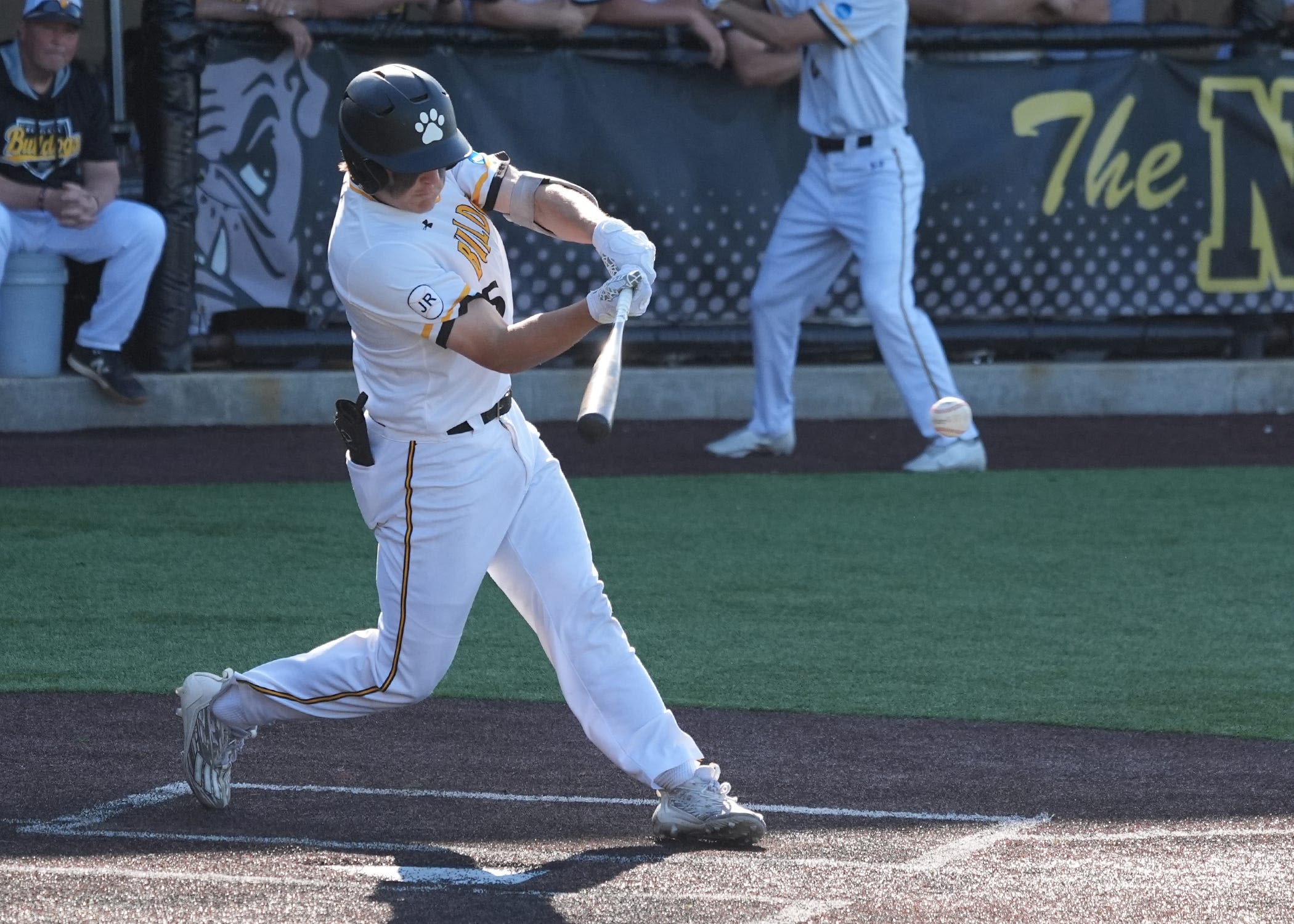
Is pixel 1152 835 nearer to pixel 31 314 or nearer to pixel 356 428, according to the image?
pixel 356 428

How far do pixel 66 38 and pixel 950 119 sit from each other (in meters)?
4.32

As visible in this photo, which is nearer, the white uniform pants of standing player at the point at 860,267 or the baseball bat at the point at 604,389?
the baseball bat at the point at 604,389

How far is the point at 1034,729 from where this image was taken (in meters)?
4.80

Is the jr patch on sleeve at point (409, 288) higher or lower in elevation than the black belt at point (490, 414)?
higher

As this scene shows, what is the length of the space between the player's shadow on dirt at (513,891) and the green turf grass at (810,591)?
1336 millimetres

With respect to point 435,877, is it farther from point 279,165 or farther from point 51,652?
point 279,165

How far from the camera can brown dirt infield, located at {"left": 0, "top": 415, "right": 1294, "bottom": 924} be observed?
339 centimetres

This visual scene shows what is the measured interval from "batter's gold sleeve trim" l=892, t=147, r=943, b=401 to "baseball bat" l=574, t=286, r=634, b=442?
182 inches

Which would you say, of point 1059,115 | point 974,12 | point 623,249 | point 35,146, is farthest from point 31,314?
point 623,249

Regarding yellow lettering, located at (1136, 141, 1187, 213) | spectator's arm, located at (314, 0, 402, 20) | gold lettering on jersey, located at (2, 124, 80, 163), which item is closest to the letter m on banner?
yellow lettering, located at (1136, 141, 1187, 213)

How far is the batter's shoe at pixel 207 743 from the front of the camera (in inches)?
159

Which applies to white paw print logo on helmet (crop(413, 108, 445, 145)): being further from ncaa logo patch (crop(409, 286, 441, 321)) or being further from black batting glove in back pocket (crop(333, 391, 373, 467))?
black batting glove in back pocket (crop(333, 391, 373, 467))

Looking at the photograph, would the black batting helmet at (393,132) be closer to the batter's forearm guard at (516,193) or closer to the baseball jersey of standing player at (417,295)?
the baseball jersey of standing player at (417,295)

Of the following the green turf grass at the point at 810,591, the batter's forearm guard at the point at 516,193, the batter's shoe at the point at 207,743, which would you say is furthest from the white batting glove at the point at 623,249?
the green turf grass at the point at 810,591
